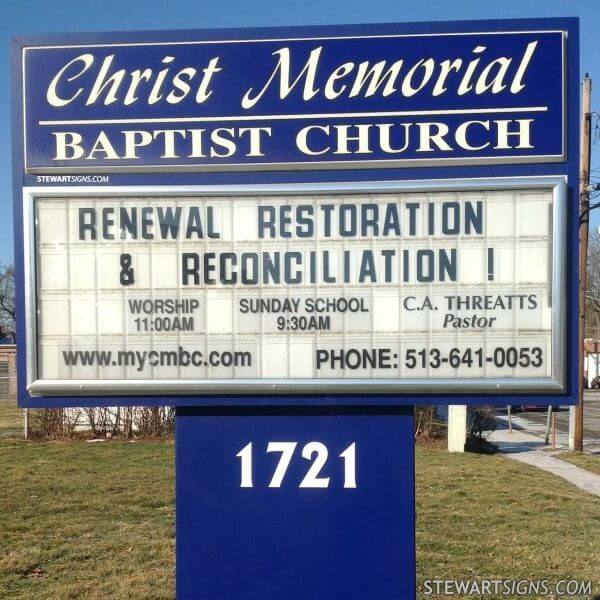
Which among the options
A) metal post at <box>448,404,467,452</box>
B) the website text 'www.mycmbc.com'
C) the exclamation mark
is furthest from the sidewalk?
the website text 'www.mycmbc.com'

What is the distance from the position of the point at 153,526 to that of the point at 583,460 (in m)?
10.5

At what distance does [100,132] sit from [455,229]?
217 cm

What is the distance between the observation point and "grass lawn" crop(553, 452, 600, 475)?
12.4 meters

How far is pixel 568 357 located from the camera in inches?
129

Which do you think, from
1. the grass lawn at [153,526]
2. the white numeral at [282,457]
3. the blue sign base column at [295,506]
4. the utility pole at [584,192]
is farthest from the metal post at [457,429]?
the white numeral at [282,457]

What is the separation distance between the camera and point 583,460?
524 inches

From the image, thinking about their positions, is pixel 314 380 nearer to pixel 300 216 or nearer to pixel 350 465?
pixel 350 465

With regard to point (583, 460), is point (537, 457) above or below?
below

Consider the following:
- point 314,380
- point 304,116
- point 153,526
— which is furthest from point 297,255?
point 153,526

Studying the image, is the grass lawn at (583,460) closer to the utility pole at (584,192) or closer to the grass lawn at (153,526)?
the utility pole at (584,192)

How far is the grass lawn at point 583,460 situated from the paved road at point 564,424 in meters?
1.28

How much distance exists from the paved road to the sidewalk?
0.87 meters

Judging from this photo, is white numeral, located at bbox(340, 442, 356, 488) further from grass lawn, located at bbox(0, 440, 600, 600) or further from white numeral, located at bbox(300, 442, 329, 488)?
grass lawn, located at bbox(0, 440, 600, 600)

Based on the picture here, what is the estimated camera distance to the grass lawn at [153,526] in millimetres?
5332
